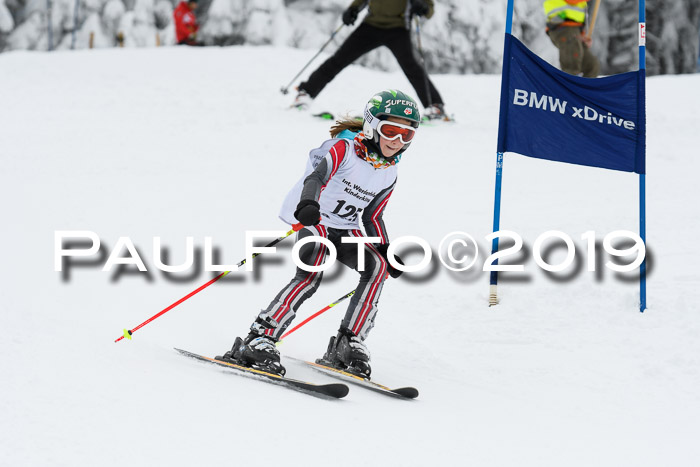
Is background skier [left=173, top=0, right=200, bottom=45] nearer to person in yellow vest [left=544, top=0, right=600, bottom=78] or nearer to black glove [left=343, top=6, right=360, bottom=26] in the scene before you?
black glove [left=343, top=6, right=360, bottom=26]

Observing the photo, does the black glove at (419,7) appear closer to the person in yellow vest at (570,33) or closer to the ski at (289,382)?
the person in yellow vest at (570,33)

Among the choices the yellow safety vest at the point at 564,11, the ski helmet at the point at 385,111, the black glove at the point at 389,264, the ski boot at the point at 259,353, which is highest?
the yellow safety vest at the point at 564,11

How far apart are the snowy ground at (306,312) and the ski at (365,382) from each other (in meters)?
0.06

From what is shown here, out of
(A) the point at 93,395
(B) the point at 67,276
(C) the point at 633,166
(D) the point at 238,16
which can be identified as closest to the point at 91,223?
(B) the point at 67,276

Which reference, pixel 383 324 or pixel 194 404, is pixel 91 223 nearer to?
pixel 383 324

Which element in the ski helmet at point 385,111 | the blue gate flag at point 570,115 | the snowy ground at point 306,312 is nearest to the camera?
the snowy ground at point 306,312

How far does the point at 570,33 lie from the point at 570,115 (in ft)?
17.8

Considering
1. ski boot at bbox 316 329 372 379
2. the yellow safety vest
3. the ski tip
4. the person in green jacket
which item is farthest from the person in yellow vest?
ski boot at bbox 316 329 372 379

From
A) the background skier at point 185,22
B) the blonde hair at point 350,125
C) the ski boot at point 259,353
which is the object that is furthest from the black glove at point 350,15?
the background skier at point 185,22

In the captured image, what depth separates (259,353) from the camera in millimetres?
4082

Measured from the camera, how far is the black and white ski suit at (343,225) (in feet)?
13.8

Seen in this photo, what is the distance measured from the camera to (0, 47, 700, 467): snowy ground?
3.16 m

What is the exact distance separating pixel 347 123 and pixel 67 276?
238 cm

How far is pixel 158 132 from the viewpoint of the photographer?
9789 millimetres
